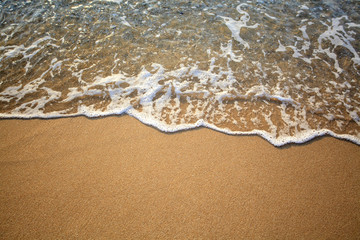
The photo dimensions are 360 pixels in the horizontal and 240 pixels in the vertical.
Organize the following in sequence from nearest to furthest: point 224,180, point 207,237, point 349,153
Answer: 1. point 207,237
2. point 224,180
3. point 349,153

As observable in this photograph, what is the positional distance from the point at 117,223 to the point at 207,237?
2.54 ft

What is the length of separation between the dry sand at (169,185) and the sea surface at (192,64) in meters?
0.27

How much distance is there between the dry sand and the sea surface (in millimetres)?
272

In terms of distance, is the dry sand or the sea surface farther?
the sea surface

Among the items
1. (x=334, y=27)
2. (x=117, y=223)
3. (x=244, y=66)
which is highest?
(x=334, y=27)

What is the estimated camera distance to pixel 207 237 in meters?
1.62

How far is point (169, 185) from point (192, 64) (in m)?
2.07

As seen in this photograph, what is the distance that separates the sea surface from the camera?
256cm

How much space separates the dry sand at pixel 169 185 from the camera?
1674mm

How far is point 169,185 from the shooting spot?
191cm

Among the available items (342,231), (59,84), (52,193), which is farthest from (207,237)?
(59,84)

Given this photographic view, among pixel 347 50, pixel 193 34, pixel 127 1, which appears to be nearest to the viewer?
pixel 347 50

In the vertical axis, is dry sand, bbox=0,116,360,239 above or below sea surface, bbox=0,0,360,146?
below

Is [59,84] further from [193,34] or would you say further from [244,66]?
[244,66]
